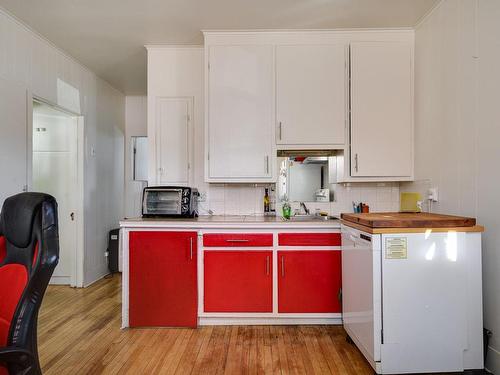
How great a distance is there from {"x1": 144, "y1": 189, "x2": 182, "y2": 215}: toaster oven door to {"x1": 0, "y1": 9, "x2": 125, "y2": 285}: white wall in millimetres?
1116

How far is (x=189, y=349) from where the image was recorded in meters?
2.27

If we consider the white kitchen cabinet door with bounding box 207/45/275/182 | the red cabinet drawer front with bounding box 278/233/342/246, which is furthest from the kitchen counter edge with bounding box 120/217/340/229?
the white kitchen cabinet door with bounding box 207/45/275/182

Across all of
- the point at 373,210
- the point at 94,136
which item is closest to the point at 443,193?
the point at 373,210

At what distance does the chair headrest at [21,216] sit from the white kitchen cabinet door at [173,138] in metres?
1.95

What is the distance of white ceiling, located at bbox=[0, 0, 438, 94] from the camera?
2467 mm

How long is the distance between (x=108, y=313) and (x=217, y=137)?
201 centimetres

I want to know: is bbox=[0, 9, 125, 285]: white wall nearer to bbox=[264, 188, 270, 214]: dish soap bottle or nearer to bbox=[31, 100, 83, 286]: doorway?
bbox=[31, 100, 83, 286]: doorway

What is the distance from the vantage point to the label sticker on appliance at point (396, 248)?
6.07 ft

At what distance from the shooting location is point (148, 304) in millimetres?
2584

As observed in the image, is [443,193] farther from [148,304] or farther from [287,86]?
[148,304]

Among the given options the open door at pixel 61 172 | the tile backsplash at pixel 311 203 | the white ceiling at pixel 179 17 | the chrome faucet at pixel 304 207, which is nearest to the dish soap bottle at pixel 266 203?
the tile backsplash at pixel 311 203

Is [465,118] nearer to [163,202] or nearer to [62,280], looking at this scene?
[163,202]

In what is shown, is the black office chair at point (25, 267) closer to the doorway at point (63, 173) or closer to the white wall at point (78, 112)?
the white wall at point (78, 112)

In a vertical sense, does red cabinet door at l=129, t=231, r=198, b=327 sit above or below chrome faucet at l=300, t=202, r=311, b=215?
below
